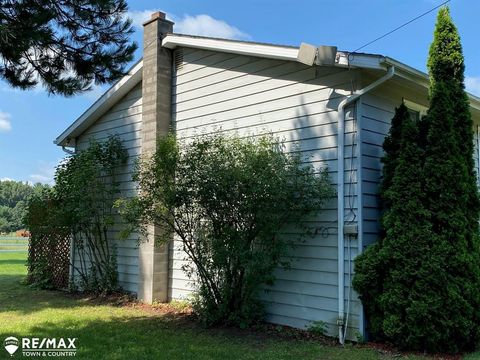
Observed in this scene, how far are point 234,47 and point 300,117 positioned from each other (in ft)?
5.50

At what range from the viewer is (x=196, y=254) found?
6.35 meters

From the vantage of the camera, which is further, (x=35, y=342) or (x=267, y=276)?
(x=267, y=276)

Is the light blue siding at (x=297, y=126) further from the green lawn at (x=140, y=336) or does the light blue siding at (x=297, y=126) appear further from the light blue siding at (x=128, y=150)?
the light blue siding at (x=128, y=150)

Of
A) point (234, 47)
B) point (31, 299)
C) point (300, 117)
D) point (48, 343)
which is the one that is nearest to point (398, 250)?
point (300, 117)

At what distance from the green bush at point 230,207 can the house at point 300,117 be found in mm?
311

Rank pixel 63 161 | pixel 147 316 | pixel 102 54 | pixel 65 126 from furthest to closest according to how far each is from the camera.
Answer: pixel 65 126, pixel 63 161, pixel 147 316, pixel 102 54

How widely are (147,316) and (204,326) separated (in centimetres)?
127

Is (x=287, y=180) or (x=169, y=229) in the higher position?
(x=287, y=180)

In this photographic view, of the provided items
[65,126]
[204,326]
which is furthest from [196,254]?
[65,126]

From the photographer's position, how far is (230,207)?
5.93 meters

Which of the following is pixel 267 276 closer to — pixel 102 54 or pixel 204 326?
pixel 204 326

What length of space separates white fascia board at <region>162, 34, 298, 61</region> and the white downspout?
1.08 meters

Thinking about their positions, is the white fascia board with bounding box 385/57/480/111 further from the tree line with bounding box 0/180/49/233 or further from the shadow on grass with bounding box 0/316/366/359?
the tree line with bounding box 0/180/49/233

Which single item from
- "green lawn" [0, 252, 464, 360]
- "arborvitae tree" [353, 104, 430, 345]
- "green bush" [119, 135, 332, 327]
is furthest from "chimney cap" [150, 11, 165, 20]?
"green lawn" [0, 252, 464, 360]
